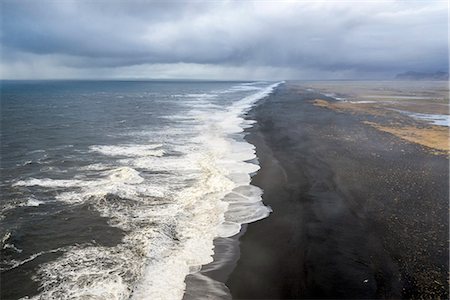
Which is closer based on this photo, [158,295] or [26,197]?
[158,295]

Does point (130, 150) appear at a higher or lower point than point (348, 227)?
higher

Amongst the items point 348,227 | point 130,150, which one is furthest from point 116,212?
point 130,150

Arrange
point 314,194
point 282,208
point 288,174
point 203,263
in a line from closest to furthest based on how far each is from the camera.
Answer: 1. point 203,263
2. point 282,208
3. point 314,194
4. point 288,174

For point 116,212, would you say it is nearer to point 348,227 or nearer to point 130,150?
point 348,227

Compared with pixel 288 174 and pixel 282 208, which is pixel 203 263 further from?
pixel 288 174

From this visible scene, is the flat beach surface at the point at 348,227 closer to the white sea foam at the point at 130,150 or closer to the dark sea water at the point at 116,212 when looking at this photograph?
the dark sea water at the point at 116,212

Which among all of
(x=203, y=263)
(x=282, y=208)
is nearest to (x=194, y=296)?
(x=203, y=263)

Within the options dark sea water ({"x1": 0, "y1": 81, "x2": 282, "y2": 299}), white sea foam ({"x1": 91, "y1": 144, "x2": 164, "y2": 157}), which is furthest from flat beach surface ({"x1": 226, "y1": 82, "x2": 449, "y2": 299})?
white sea foam ({"x1": 91, "y1": 144, "x2": 164, "y2": 157})

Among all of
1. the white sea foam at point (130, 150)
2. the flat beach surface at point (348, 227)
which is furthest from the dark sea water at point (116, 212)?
the flat beach surface at point (348, 227)
